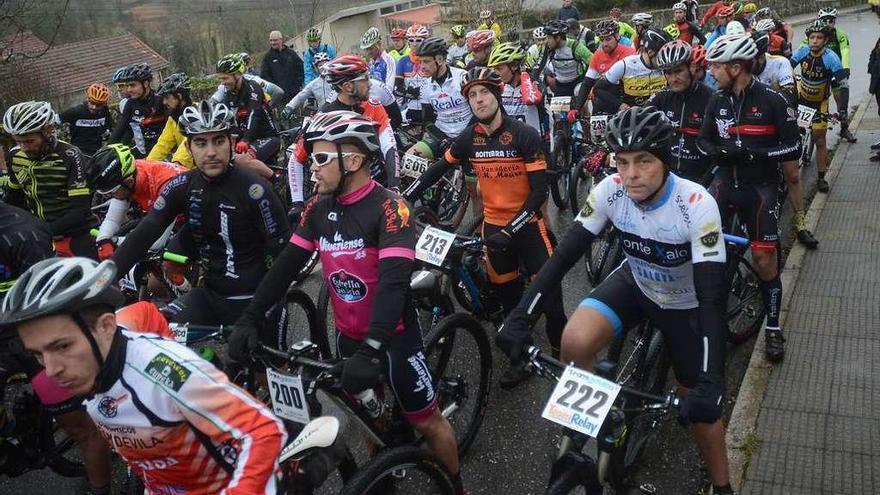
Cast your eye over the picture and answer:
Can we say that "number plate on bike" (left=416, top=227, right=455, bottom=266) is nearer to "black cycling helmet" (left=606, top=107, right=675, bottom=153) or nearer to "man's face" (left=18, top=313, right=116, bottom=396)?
"black cycling helmet" (left=606, top=107, right=675, bottom=153)

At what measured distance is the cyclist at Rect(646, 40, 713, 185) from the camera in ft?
19.9

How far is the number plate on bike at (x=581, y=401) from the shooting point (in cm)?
290

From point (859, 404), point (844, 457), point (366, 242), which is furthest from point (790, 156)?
point (366, 242)

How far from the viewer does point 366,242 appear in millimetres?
3494

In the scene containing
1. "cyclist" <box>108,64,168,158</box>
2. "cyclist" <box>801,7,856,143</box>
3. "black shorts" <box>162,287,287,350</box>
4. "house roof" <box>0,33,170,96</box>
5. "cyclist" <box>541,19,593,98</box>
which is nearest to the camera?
"black shorts" <box>162,287,287,350</box>

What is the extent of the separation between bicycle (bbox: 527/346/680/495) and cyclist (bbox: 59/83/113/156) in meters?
8.85

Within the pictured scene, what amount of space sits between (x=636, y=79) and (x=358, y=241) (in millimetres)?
6004

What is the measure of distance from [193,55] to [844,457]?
39.8m

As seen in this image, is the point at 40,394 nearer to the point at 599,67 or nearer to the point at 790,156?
the point at 790,156

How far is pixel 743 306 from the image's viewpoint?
5.62m

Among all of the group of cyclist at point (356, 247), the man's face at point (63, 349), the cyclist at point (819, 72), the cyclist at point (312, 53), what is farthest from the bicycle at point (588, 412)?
the cyclist at point (312, 53)

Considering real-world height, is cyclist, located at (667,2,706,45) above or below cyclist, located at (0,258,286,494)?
below

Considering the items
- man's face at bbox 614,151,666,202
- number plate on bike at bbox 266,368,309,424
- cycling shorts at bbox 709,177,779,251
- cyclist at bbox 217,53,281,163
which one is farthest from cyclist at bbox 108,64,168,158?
man's face at bbox 614,151,666,202

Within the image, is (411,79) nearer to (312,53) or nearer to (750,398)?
(312,53)
